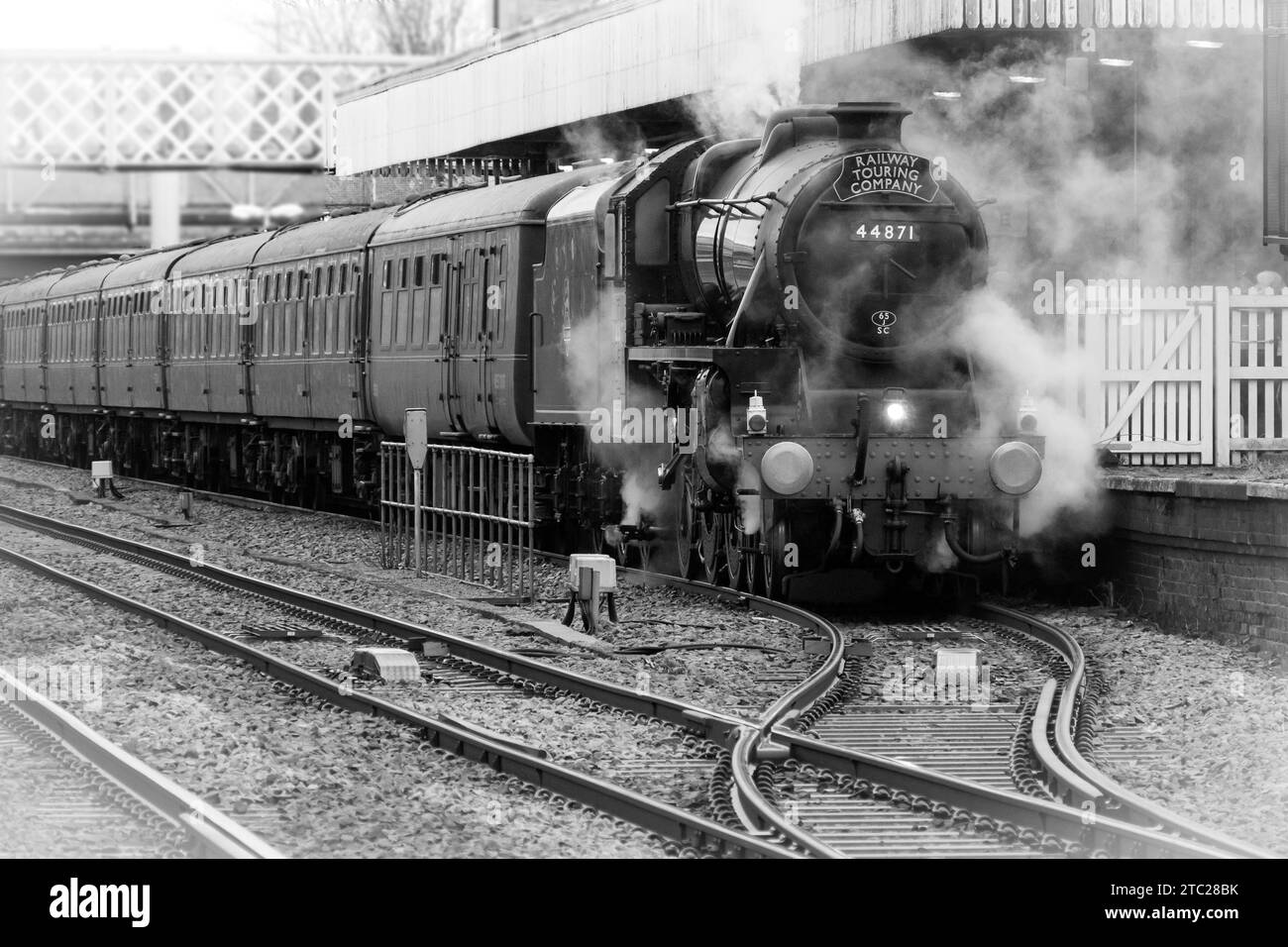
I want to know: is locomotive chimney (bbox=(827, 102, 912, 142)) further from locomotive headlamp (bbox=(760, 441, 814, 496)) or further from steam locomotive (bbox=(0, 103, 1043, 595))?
locomotive headlamp (bbox=(760, 441, 814, 496))

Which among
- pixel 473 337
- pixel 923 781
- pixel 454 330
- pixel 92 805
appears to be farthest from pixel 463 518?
Answer: pixel 923 781

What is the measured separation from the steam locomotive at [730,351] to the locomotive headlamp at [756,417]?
2cm

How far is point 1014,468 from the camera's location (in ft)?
39.9

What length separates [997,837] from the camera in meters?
6.76

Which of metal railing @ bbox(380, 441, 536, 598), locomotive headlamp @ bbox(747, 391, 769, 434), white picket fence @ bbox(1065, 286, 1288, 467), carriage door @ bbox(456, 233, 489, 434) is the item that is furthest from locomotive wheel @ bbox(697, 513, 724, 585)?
carriage door @ bbox(456, 233, 489, 434)

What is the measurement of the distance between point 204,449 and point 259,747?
20.7m

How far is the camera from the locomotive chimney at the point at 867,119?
490 inches

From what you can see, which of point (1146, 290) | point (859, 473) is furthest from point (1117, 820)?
point (1146, 290)

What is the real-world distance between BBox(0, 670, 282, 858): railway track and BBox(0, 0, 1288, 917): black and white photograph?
0.03 metres

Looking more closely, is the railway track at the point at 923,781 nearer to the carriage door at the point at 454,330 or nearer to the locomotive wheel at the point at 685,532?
the locomotive wheel at the point at 685,532

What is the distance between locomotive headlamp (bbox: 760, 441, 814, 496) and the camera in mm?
11898

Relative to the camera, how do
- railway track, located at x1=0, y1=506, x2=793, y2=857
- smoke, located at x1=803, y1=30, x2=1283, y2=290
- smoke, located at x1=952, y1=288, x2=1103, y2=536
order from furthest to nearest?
smoke, located at x1=803, y1=30, x2=1283, y2=290
smoke, located at x1=952, y1=288, x2=1103, y2=536
railway track, located at x1=0, y1=506, x2=793, y2=857

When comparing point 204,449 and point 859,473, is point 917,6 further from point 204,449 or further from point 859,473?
point 204,449

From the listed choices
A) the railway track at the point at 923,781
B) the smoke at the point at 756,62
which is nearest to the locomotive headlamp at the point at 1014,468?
the railway track at the point at 923,781
